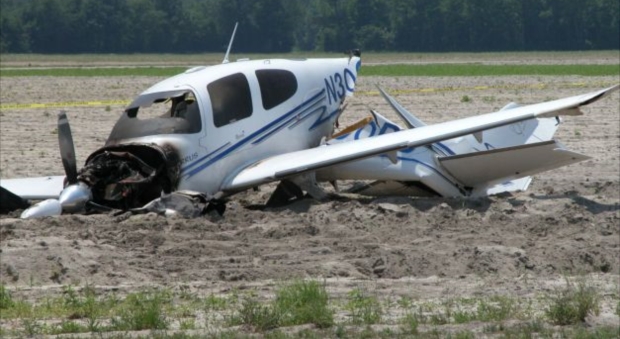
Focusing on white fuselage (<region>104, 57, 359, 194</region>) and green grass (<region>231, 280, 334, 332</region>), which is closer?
green grass (<region>231, 280, 334, 332</region>)

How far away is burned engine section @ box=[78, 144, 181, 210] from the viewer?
15766 millimetres

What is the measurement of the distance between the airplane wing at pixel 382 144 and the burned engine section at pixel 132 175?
3.22 ft

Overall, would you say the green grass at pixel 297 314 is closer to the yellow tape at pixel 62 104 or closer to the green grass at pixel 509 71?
the yellow tape at pixel 62 104

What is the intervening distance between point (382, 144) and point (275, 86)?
2.13 meters

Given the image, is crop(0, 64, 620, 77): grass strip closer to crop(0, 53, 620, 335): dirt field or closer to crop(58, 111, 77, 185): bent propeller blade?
crop(0, 53, 620, 335): dirt field

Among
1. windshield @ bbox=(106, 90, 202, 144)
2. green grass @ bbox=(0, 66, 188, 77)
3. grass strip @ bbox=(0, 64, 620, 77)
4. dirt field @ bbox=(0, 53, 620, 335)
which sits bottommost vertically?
green grass @ bbox=(0, 66, 188, 77)

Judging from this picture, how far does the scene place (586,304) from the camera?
399 inches

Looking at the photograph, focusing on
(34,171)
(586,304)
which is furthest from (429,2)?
(586,304)

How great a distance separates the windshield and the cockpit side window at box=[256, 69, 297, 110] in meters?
1.09

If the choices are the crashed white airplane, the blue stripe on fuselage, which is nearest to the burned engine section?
the crashed white airplane

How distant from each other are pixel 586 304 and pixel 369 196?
7.95 meters

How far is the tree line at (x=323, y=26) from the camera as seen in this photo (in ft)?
485

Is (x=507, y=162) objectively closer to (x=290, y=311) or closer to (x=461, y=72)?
(x=290, y=311)

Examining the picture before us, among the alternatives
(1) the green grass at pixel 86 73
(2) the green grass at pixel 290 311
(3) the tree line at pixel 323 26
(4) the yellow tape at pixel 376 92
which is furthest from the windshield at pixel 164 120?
(3) the tree line at pixel 323 26
